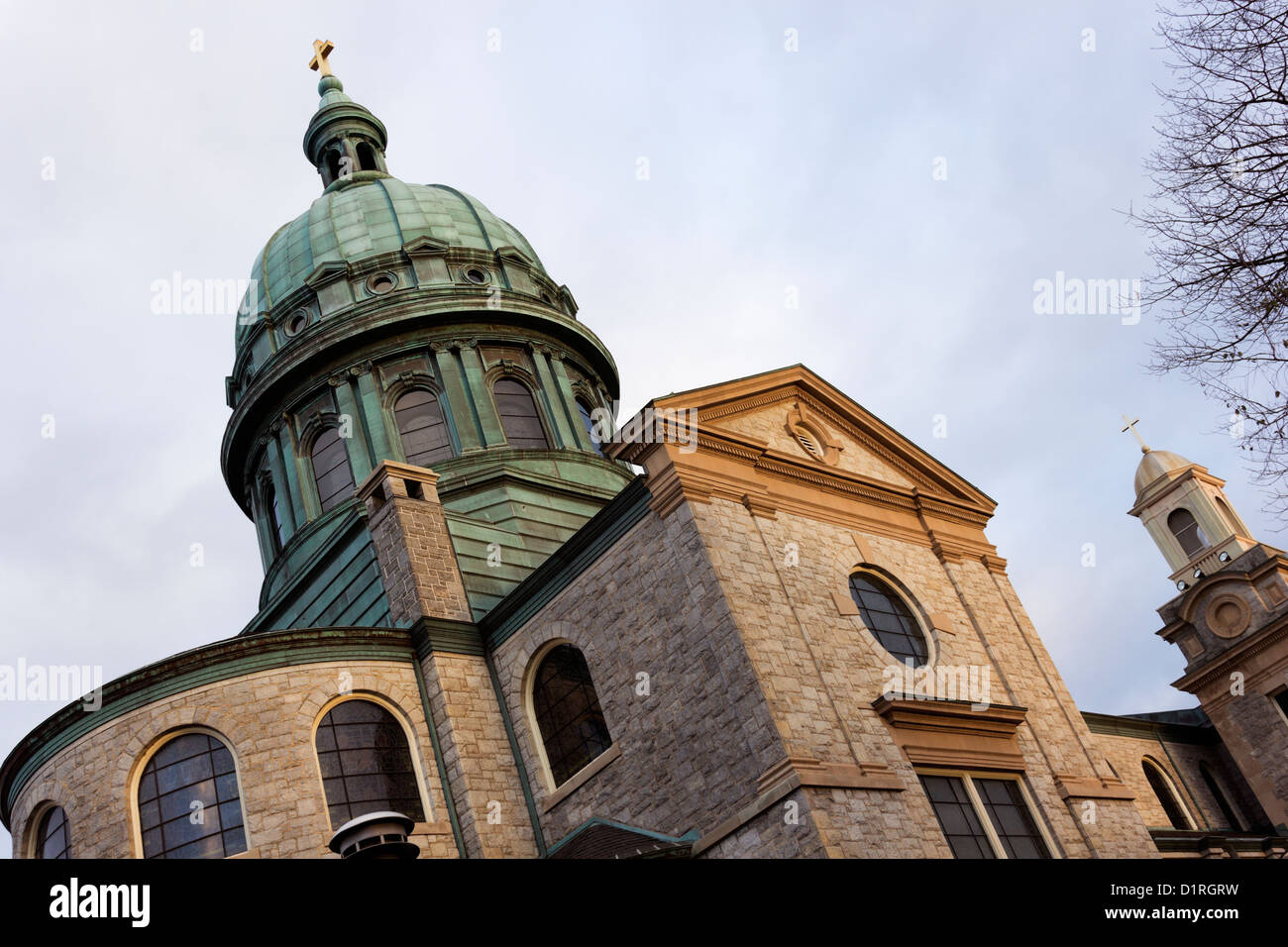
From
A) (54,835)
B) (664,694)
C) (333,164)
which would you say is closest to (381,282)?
(333,164)

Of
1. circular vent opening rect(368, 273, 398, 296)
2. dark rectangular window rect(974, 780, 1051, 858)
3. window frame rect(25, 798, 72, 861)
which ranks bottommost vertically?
dark rectangular window rect(974, 780, 1051, 858)

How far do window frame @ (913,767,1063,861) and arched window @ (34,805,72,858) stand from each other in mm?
11866

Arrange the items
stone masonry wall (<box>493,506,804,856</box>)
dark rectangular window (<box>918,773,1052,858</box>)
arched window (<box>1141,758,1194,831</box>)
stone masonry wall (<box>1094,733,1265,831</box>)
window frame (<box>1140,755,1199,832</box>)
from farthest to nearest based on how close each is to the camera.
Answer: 1. arched window (<box>1141,758,1194,831</box>)
2. window frame (<box>1140,755,1199,832</box>)
3. stone masonry wall (<box>1094,733,1265,831</box>)
4. dark rectangular window (<box>918,773,1052,858</box>)
5. stone masonry wall (<box>493,506,804,856</box>)

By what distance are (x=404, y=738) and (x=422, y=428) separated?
966cm

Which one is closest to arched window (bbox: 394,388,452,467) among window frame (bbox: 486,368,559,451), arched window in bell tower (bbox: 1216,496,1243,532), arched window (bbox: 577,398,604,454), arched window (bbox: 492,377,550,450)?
window frame (bbox: 486,368,559,451)

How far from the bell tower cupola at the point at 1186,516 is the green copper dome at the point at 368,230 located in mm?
17786

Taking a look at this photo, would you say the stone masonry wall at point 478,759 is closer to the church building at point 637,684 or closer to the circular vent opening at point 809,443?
the church building at point 637,684

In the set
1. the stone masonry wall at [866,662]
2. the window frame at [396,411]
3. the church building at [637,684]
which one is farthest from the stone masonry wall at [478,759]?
the window frame at [396,411]

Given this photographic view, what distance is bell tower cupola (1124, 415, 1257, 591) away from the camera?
104ft

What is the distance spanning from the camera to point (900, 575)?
20.2 m

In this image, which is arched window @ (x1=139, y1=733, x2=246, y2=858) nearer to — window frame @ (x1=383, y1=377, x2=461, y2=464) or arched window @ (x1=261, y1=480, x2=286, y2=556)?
window frame @ (x1=383, y1=377, x2=461, y2=464)
